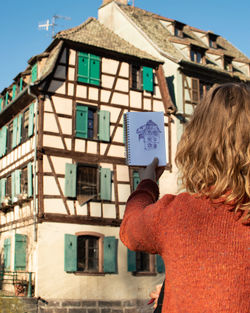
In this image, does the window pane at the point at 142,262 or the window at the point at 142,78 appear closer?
the window pane at the point at 142,262

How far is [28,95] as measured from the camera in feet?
59.0

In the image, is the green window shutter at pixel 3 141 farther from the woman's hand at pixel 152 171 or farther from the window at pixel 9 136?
the woman's hand at pixel 152 171

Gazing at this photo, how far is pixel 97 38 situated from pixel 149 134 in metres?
18.0

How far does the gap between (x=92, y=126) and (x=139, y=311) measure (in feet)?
22.3

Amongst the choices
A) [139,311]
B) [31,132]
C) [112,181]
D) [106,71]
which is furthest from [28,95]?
[139,311]

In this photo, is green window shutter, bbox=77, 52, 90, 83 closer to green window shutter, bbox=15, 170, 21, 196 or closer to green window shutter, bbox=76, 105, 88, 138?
green window shutter, bbox=76, 105, 88, 138

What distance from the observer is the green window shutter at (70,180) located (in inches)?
648

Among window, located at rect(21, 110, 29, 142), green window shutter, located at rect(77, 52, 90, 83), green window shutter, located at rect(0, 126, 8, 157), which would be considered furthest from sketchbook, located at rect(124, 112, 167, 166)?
green window shutter, located at rect(0, 126, 8, 157)

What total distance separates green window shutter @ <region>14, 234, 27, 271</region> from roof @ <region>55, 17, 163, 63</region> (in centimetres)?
724

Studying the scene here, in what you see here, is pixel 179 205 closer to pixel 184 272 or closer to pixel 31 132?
pixel 184 272

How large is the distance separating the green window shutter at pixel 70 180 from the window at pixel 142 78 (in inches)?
179

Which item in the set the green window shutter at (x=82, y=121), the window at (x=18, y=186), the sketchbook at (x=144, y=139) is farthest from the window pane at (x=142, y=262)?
the sketchbook at (x=144, y=139)

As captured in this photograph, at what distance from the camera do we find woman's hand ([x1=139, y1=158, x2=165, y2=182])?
176 cm

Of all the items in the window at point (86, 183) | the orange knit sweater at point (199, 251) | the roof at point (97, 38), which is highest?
the roof at point (97, 38)
